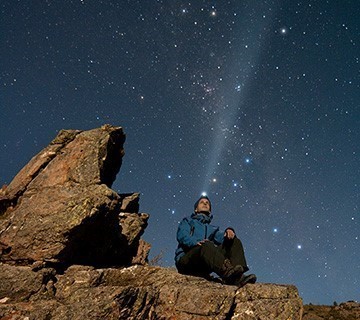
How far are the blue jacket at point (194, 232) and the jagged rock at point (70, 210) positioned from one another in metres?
2.01

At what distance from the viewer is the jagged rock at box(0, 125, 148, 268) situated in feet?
26.4

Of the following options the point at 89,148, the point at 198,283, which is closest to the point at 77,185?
the point at 89,148

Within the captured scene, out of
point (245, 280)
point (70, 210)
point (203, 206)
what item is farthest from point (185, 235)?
point (70, 210)

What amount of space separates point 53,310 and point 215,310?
3.61 metres

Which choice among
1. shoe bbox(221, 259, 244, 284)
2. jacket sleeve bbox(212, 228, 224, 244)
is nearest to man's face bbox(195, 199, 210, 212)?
jacket sleeve bbox(212, 228, 224, 244)

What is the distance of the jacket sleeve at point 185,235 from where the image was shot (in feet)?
31.0

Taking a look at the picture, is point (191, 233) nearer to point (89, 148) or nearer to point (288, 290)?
point (288, 290)

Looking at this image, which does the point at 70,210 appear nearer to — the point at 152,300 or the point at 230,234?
the point at 152,300

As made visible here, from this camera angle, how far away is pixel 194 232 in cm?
1027

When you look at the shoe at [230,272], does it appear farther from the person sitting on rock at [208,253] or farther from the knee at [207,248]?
the knee at [207,248]

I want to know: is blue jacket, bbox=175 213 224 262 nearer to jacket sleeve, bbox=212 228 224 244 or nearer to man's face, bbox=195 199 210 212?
jacket sleeve, bbox=212 228 224 244

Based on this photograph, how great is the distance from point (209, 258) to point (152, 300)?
2013 millimetres

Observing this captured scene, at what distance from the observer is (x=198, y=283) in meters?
8.05

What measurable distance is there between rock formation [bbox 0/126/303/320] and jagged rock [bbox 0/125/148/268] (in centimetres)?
3
